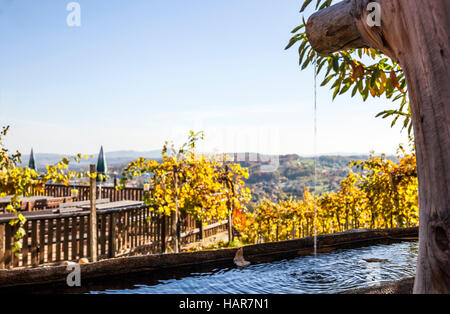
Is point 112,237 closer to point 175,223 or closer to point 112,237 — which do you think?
point 112,237

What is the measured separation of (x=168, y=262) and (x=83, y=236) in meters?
3.04

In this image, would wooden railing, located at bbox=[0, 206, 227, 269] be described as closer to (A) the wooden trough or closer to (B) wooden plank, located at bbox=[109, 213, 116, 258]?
(B) wooden plank, located at bbox=[109, 213, 116, 258]

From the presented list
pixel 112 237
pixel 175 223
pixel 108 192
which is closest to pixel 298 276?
pixel 175 223

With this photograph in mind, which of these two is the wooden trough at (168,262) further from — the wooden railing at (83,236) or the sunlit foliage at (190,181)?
the wooden railing at (83,236)

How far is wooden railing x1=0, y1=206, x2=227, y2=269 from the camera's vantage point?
441 cm

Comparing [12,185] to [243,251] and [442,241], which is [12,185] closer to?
[243,251]

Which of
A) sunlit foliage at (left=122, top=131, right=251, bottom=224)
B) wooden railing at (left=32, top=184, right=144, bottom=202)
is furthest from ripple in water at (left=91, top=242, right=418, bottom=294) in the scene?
wooden railing at (left=32, top=184, right=144, bottom=202)

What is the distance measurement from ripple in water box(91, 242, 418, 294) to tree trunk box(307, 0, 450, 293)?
3.91 ft

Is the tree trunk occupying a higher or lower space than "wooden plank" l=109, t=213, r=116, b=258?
higher

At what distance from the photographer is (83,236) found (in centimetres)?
488

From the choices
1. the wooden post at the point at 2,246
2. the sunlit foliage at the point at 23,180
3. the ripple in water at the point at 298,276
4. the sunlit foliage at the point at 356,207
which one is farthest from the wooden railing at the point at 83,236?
the ripple in water at the point at 298,276

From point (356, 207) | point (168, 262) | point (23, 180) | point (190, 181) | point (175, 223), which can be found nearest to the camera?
point (168, 262)

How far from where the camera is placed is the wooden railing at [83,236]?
441 cm
